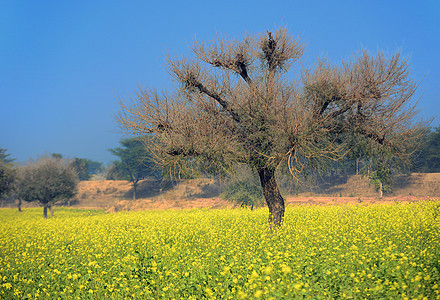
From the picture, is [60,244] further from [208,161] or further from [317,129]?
[317,129]

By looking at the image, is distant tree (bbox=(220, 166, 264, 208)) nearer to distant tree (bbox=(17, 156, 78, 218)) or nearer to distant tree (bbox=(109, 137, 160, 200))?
distant tree (bbox=(17, 156, 78, 218))

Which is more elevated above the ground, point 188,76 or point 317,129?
point 188,76

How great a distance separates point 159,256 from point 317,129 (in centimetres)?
661

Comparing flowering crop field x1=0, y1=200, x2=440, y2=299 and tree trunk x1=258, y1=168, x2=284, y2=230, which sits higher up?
tree trunk x1=258, y1=168, x2=284, y2=230

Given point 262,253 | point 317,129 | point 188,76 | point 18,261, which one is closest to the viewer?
point 262,253

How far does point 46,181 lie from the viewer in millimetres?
31438

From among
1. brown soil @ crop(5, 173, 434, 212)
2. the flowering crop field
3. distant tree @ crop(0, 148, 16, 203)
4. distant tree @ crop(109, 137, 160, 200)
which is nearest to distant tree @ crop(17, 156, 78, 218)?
distant tree @ crop(0, 148, 16, 203)

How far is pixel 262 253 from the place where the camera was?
8836 millimetres

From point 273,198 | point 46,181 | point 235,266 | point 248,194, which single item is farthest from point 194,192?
point 235,266

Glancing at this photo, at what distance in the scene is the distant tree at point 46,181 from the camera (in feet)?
103

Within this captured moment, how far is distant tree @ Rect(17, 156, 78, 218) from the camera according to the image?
31.3 m

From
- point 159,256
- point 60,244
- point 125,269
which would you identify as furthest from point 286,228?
point 60,244

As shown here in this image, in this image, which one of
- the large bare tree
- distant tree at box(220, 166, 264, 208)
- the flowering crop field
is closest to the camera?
the flowering crop field

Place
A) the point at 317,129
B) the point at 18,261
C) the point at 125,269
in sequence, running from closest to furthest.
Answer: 1. the point at 125,269
2. the point at 18,261
3. the point at 317,129
